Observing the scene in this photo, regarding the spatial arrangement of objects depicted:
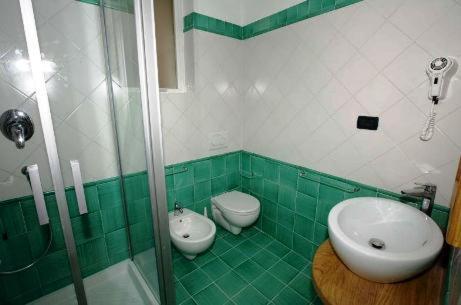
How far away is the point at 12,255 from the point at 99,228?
1.48ft

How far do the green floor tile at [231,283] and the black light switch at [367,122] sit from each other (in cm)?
141

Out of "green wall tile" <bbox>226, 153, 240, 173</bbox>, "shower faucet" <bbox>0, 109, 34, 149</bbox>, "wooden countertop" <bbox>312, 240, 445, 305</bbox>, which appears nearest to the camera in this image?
"wooden countertop" <bbox>312, 240, 445, 305</bbox>

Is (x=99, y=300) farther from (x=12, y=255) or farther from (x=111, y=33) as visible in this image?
(x=111, y=33)

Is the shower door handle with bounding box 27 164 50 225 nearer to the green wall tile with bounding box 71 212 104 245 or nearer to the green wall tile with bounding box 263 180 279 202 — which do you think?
the green wall tile with bounding box 71 212 104 245

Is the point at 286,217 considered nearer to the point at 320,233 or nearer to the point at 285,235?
the point at 285,235

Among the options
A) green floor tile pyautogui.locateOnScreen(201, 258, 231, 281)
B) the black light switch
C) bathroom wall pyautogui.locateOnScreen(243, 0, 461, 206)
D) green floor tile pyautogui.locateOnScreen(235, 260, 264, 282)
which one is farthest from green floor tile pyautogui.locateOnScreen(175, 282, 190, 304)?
the black light switch

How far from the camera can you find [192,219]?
6.41 feet

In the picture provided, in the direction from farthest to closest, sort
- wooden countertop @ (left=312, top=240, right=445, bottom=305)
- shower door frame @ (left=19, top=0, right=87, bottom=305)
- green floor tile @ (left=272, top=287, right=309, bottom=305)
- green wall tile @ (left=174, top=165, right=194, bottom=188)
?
1. green wall tile @ (left=174, top=165, right=194, bottom=188)
2. green floor tile @ (left=272, top=287, right=309, bottom=305)
3. wooden countertop @ (left=312, top=240, right=445, bottom=305)
4. shower door frame @ (left=19, top=0, right=87, bottom=305)

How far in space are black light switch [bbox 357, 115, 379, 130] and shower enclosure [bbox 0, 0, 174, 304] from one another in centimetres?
131

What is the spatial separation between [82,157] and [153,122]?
1006mm

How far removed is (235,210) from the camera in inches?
78.1

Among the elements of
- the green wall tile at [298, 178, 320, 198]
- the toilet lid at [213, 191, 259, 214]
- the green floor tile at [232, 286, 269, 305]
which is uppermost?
the green wall tile at [298, 178, 320, 198]

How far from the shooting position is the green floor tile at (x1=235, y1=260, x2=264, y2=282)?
5.72 ft

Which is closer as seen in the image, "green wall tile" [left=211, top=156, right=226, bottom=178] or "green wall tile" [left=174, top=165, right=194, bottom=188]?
"green wall tile" [left=174, top=165, right=194, bottom=188]
